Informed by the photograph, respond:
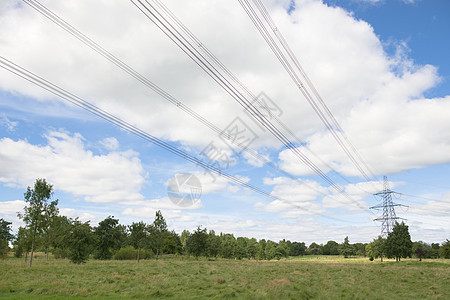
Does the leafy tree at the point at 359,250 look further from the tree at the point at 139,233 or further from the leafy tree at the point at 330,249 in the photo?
the tree at the point at 139,233

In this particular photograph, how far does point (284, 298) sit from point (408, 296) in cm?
1179

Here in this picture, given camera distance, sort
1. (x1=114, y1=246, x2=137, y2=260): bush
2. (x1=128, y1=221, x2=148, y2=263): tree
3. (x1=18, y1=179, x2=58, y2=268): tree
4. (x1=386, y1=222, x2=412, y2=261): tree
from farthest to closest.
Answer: (x1=386, y1=222, x2=412, y2=261): tree < (x1=114, y1=246, x2=137, y2=260): bush < (x1=128, y1=221, x2=148, y2=263): tree < (x1=18, y1=179, x2=58, y2=268): tree

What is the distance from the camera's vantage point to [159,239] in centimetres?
6744

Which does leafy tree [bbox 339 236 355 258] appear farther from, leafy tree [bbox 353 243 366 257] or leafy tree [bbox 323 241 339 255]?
leafy tree [bbox 323 241 339 255]

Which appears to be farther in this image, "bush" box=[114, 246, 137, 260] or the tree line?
"bush" box=[114, 246, 137, 260]

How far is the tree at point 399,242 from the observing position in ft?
228

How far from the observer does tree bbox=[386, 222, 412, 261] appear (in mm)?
69500

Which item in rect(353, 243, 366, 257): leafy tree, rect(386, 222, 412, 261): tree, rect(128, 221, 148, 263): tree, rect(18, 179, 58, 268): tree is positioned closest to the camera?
rect(18, 179, 58, 268): tree

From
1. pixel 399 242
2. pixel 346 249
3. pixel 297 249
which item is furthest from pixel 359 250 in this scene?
pixel 399 242

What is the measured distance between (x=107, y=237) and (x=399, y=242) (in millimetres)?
76250

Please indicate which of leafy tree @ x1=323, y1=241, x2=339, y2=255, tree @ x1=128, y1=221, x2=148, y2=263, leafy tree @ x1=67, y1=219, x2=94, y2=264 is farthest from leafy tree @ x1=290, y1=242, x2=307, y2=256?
leafy tree @ x1=67, y1=219, x2=94, y2=264

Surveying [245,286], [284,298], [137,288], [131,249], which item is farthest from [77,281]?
[131,249]

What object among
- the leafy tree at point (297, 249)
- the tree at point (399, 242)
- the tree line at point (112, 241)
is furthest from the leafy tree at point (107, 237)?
the leafy tree at point (297, 249)

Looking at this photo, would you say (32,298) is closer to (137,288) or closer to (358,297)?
(137,288)
